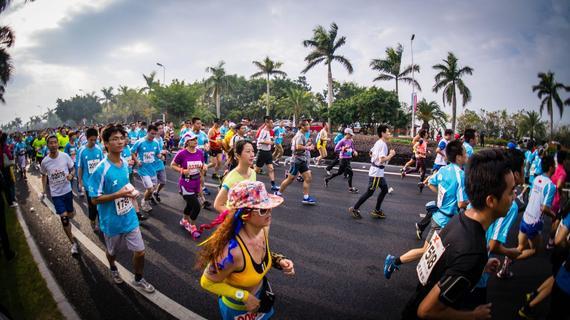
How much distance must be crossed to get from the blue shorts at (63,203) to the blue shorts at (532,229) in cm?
752

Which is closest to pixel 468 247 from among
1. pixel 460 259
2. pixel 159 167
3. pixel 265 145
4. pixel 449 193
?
pixel 460 259

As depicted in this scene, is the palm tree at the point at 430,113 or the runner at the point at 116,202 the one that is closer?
the runner at the point at 116,202

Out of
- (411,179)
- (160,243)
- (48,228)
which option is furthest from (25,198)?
(411,179)

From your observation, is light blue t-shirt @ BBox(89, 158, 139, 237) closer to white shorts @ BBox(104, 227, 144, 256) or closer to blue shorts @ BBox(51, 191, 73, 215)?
white shorts @ BBox(104, 227, 144, 256)

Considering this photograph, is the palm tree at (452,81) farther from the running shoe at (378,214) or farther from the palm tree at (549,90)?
the running shoe at (378,214)

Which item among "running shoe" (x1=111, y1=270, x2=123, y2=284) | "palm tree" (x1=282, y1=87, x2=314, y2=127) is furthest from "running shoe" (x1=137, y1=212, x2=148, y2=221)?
"palm tree" (x1=282, y1=87, x2=314, y2=127)

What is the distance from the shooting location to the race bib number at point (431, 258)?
183 centimetres

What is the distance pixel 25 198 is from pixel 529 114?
59565 millimetres

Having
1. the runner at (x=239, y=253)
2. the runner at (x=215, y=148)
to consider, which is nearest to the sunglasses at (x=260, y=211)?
the runner at (x=239, y=253)

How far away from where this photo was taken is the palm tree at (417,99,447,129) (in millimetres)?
35719

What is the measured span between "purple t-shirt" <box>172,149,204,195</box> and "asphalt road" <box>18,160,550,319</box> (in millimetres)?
955

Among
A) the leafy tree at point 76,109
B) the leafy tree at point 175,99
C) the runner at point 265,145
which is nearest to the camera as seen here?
the runner at point 265,145

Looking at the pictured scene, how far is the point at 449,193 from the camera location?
13.5ft

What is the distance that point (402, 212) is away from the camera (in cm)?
742
